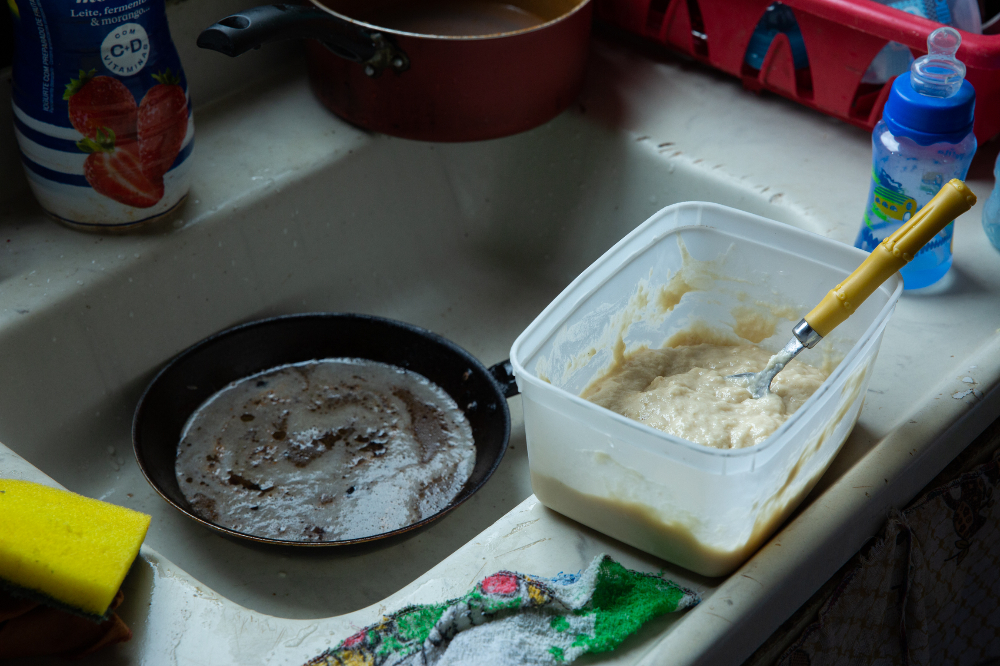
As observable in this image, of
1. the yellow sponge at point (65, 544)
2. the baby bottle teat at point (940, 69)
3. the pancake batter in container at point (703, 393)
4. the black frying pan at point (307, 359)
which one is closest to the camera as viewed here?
the yellow sponge at point (65, 544)

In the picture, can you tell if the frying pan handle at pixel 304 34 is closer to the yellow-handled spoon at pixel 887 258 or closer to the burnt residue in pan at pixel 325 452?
the burnt residue in pan at pixel 325 452

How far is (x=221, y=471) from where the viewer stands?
0.86m

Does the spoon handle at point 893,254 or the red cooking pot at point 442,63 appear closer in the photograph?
the spoon handle at point 893,254

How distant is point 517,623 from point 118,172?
573 millimetres

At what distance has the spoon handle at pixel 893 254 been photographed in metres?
0.62

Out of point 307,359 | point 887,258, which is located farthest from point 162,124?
point 887,258

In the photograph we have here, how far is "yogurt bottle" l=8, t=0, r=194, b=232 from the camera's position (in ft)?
2.57

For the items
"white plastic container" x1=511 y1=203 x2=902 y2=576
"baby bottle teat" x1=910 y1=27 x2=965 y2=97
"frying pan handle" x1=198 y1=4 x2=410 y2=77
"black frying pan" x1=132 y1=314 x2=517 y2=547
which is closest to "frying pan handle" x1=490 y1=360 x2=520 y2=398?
"black frying pan" x1=132 y1=314 x2=517 y2=547

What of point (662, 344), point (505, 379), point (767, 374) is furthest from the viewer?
point (505, 379)

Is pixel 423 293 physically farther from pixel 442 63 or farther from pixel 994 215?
pixel 994 215

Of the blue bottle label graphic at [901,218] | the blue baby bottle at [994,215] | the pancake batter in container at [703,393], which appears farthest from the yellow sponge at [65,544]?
the blue baby bottle at [994,215]

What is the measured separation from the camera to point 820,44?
99 cm

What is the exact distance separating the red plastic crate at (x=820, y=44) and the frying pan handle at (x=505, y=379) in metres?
0.47

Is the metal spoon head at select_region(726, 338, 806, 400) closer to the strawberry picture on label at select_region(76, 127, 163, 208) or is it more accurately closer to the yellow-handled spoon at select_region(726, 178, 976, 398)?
the yellow-handled spoon at select_region(726, 178, 976, 398)
